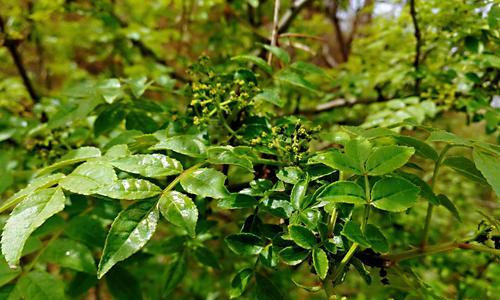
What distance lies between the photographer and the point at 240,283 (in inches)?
33.3

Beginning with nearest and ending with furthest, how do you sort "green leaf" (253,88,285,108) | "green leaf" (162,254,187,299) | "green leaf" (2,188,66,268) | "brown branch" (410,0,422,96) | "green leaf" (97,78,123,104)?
"green leaf" (2,188,66,268)
"green leaf" (253,88,285,108)
"green leaf" (97,78,123,104)
"green leaf" (162,254,187,299)
"brown branch" (410,0,422,96)


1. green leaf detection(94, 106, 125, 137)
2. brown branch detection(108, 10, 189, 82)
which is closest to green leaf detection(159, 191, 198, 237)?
green leaf detection(94, 106, 125, 137)

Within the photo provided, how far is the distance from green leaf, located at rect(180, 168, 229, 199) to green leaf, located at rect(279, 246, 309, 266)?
16 cm

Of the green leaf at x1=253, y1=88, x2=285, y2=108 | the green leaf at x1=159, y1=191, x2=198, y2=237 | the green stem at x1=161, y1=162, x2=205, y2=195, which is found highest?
the green leaf at x1=253, y1=88, x2=285, y2=108

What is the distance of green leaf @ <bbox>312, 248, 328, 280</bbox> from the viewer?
726mm

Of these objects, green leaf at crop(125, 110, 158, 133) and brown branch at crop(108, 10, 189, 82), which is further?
brown branch at crop(108, 10, 189, 82)

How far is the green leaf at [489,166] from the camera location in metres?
0.76

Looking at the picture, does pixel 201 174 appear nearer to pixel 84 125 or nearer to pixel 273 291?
pixel 273 291

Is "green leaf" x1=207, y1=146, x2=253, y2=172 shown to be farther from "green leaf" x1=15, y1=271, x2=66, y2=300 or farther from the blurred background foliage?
"green leaf" x1=15, y1=271, x2=66, y2=300

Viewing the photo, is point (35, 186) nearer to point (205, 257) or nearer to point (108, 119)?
point (108, 119)

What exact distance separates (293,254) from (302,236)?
5 centimetres

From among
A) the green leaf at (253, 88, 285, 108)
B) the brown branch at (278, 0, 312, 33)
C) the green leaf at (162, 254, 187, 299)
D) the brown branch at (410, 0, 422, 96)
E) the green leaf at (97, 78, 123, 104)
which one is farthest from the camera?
the brown branch at (278, 0, 312, 33)

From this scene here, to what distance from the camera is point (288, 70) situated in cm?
122

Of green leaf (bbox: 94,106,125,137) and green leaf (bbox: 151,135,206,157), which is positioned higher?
green leaf (bbox: 151,135,206,157)
